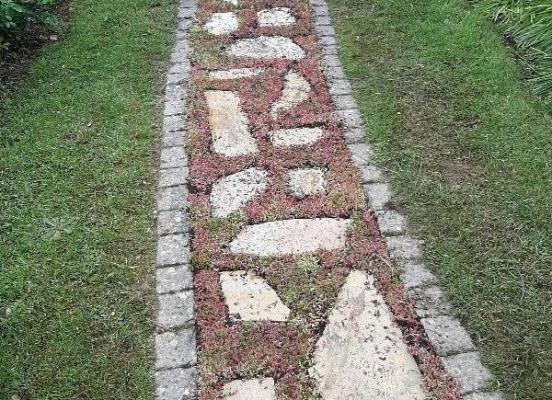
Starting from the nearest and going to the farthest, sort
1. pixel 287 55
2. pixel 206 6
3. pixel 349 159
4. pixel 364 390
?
pixel 364 390, pixel 349 159, pixel 287 55, pixel 206 6

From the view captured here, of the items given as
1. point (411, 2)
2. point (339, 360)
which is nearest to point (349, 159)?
point (339, 360)

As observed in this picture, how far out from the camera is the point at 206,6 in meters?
5.32

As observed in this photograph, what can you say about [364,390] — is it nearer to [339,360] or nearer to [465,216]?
[339,360]

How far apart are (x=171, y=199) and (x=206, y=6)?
260cm

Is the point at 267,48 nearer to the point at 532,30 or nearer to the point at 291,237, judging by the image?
the point at 532,30

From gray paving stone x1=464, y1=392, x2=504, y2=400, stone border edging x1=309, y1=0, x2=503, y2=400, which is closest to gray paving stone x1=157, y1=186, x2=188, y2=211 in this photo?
stone border edging x1=309, y1=0, x2=503, y2=400

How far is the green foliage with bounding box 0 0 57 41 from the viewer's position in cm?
421

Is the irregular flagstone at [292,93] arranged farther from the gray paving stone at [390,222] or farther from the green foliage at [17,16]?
the green foliage at [17,16]

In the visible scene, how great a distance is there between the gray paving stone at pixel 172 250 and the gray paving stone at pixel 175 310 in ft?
0.68

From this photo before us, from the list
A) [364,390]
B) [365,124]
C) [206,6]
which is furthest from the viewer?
[206,6]

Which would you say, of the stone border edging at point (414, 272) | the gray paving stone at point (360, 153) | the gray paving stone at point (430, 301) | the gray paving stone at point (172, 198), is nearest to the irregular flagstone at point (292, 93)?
the stone border edging at point (414, 272)

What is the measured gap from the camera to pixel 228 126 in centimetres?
387

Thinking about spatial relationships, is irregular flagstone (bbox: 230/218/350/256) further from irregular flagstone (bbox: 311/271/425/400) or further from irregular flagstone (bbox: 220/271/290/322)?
irregular flagstone (bbox: 311/271/425/400)

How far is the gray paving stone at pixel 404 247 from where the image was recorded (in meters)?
2.95
